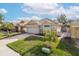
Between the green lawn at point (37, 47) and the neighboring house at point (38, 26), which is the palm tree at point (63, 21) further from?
the green lawn at point (37, 47)

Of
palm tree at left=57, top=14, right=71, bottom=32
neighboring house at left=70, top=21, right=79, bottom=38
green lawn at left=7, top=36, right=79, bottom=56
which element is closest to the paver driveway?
green lawn at left=7, top=36, right=79, bottom=56

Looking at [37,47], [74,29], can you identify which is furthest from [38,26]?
[74,29]

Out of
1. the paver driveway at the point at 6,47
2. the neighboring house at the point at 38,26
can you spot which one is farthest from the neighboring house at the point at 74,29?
the paver driveway at the point at 6,47

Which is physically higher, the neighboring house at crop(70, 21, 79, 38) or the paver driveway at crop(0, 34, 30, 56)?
the neighboring house at crop(70, 21, 79, 38)

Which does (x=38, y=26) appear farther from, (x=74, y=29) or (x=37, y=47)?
(x=74, y=29)

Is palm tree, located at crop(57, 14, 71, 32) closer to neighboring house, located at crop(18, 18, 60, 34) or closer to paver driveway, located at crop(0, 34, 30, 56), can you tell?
neighboring house, located at crop(18, 18, 60, 34)

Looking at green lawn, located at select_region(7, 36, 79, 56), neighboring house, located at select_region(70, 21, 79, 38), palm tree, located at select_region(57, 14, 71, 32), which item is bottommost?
green lawn, located at select_region(7, 36, 79, 56)
